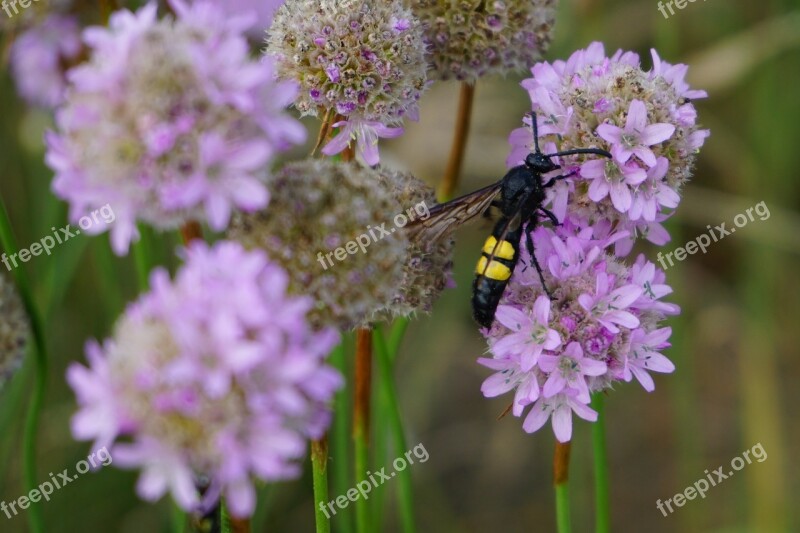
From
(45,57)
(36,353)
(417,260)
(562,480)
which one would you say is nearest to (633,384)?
(562,480)

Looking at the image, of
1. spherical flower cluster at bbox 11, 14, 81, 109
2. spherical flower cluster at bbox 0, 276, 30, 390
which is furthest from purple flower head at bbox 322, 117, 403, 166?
spherical flower cluster at bbox 11, 14, 81, 109

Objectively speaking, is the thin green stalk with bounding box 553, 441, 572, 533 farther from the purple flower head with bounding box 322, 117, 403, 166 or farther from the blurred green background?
the blurred green background

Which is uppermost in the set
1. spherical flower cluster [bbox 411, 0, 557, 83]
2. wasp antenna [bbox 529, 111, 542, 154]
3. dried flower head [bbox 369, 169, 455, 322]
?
spherical flower cluster [bbox 411, 0, 557, 83]

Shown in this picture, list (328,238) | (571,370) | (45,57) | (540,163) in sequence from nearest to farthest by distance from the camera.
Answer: (328,238), (571,370), (540,163), (45,57)

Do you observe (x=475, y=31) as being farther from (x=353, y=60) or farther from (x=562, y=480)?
(x=562, y=480)

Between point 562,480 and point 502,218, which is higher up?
point 502,218

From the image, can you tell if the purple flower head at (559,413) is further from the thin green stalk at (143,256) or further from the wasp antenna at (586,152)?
the thin green stalk at (143,256)

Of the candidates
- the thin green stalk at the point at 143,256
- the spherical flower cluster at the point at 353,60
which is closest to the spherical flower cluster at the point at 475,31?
the spherical flower cluster at the point at 353,60

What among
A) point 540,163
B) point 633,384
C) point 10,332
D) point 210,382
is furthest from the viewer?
point 633,384
